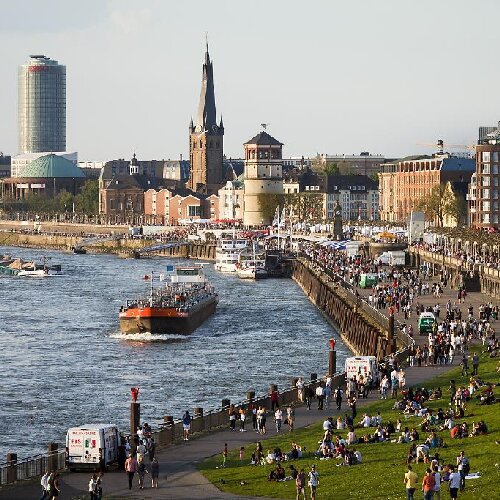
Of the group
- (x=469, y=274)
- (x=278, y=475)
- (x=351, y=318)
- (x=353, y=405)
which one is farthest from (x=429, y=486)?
(x=469, y=274)

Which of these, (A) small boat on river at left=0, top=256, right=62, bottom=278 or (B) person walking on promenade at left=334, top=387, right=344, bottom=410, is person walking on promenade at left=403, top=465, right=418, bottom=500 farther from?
(A) small boat on river at left=0, top=256, right=62, bottom=278

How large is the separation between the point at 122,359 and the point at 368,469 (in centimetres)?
4604

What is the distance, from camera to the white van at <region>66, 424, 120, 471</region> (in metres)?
51.1

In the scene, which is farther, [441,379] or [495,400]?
[441,379]

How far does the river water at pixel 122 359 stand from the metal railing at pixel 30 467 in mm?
10820

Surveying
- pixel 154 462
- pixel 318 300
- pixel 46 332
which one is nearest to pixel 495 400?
pixel 154 462

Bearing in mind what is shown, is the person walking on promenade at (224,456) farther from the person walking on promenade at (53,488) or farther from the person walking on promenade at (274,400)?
the person walking on promenade at (274,400)

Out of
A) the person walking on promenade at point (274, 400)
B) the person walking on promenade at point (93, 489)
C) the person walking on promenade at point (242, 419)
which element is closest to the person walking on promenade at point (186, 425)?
the person walking on promenade at point (242, 419)

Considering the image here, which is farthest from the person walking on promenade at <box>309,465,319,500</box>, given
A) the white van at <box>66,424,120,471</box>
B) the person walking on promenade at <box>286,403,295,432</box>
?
the person walking on promenade at <box>286,403,295,432</box>

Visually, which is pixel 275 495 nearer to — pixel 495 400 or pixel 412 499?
pixel 412 499

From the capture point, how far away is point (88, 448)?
51.2 m

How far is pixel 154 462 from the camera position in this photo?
4928cm

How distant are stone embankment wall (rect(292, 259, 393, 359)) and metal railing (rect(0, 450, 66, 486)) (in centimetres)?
3296

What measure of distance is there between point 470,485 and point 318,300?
9128cm
